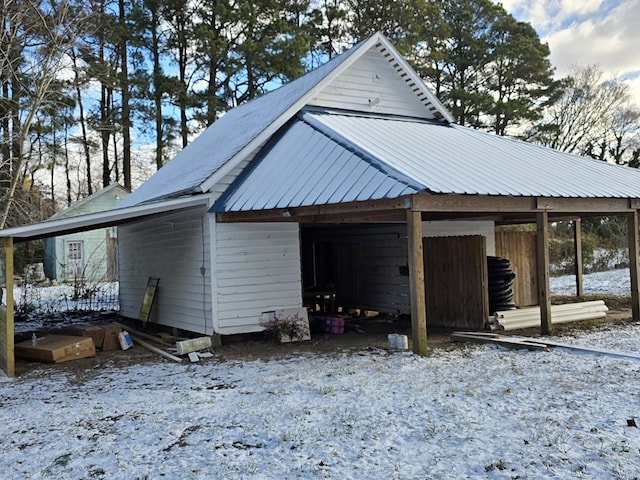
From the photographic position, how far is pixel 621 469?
13.2 ft

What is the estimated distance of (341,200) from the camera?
25.4 feet

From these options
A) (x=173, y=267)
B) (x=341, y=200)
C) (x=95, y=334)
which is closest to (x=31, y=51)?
(x=173, y=267)

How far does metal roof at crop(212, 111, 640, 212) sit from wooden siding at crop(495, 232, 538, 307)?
8.72 ft

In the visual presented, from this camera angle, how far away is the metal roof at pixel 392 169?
7902 millimetres

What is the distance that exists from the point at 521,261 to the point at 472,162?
5.65m

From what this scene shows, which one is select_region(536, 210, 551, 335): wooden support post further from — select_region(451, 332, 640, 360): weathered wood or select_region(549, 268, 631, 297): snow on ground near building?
select_region(549, 268, 631, 297): snow on ground near building

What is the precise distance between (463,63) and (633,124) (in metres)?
12.2

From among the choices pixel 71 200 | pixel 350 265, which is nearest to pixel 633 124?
pixel 350 265

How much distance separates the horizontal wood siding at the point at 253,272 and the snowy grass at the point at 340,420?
1.98 metres

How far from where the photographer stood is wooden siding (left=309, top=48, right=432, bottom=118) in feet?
40.8

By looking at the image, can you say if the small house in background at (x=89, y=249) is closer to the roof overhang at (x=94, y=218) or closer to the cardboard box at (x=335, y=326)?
the roof overhang at (x=94, y=218)

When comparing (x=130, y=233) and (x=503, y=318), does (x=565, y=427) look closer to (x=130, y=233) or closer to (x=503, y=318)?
(x=503, y=318)

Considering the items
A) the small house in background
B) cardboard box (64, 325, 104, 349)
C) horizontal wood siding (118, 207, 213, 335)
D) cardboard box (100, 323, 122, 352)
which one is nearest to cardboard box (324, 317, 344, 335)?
horizontal wood siding (118, 207, 213, 335)

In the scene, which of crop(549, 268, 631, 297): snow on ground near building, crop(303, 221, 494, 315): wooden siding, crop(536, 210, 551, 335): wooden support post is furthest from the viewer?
crop(549, 268, 631, 297): snow on ground near building
